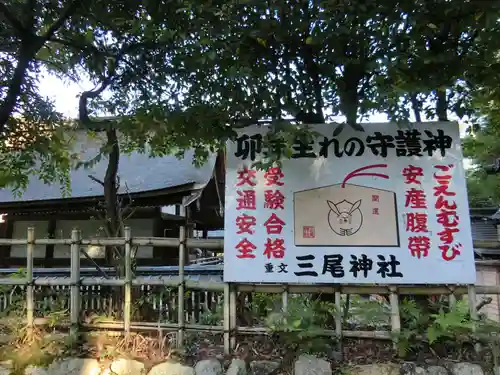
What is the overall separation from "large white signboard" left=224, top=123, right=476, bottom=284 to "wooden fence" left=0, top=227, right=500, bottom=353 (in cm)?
14

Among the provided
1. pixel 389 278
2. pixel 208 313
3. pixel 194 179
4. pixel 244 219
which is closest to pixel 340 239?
pixel 389 278

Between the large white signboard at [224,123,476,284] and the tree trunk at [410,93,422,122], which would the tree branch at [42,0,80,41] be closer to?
the large white signboard at [224,123,476,284]

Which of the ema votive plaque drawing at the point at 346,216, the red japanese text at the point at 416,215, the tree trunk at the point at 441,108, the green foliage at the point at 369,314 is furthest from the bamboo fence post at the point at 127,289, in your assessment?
the tree trunk at the point at 441,108

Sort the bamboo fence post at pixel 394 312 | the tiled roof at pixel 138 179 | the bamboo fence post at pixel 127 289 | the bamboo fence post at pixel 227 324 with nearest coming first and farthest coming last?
the bamboo fence post at pixel 394 312 < the bamboo fence post at pixel 227 324 < the bamboo fence post at pixel 127 289 < the tiled roof at pixel 138 179

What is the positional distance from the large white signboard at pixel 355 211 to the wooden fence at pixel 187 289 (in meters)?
0.14

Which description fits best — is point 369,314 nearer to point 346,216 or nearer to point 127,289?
point 346,216

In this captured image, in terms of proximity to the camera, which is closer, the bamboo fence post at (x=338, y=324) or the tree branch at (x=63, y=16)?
the bamboo fence post at (x=338, y=324)

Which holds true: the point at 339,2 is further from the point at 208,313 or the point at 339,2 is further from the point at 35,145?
the point at 35,145

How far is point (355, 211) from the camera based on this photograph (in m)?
3.85

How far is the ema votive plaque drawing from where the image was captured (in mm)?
3793

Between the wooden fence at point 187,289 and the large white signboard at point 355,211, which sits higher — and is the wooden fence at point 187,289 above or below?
below

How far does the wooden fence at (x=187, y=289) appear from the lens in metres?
3.75

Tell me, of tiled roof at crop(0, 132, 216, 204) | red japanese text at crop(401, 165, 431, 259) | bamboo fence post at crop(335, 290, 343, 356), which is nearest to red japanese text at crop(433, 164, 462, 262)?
red japanese text at crop(401, 165, 431, 259)

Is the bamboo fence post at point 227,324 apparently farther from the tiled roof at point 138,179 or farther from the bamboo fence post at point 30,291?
the tiled roof at point 138,179
